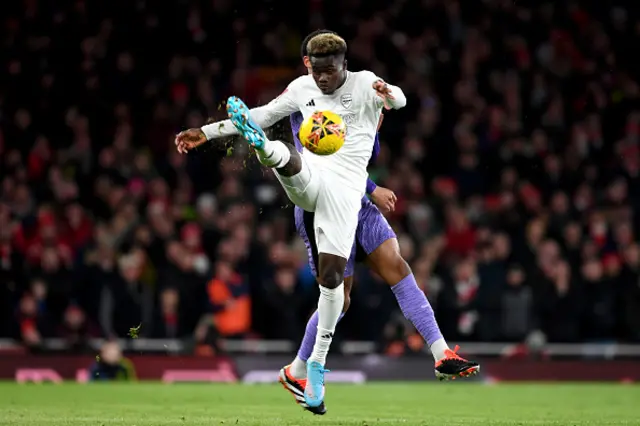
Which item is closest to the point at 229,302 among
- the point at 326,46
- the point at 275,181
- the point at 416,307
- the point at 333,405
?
the point at 275,181

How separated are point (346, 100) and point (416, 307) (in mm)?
1644

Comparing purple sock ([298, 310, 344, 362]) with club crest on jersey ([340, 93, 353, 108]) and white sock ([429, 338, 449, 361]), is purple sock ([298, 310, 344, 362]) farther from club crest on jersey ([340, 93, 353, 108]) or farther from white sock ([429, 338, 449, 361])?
club crest on jersey ([340, 93, 353, 108])

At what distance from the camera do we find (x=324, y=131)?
898 centimetres

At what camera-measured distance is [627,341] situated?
53.3ft

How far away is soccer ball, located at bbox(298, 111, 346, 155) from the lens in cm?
898

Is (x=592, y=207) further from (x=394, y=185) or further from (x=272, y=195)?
(x=272, y=195)

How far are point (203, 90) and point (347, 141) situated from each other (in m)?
10.4

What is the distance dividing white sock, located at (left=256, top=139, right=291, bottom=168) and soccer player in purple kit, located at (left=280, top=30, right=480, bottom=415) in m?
0.83

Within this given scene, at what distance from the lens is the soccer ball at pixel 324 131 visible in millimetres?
8984

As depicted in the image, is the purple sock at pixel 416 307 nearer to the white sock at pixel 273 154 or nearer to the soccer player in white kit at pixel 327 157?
the soccer player in white kit at pixel 327 157

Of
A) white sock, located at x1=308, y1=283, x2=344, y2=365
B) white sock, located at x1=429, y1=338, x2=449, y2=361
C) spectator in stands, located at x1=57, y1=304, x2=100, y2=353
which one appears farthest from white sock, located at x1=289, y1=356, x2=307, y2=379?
spectator in stands, located at x1=57, y1=304, x2=100, y2=353

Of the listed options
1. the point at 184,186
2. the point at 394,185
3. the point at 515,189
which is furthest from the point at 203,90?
the point at 515,189

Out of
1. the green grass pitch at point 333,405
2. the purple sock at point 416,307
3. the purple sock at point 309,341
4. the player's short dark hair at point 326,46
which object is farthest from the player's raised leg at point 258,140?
the green grass pitch at point 333,405

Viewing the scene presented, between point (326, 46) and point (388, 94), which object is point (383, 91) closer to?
point (388, 94)
